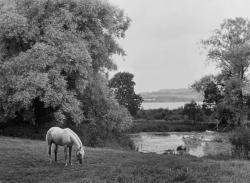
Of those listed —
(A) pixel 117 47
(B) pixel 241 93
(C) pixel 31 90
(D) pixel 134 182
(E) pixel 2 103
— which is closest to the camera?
(D) pixel 134 182

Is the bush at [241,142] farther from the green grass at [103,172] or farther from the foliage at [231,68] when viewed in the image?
the foliage at [231,68]

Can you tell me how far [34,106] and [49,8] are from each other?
291 inches

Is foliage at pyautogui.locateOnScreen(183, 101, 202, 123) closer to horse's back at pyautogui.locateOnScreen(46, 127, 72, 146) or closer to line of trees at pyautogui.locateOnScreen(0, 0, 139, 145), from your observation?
line of trees at pyautogui.locateOnScreen(0, 0, 139, 145)

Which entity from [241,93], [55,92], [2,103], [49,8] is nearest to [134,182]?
[55,92]

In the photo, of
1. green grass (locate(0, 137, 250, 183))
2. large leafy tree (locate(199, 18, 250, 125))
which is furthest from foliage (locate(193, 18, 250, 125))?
green grass (locate(0, 137, 250, 183))

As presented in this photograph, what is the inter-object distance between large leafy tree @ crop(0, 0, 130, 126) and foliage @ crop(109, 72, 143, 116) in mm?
37848

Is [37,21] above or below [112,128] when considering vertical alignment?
above

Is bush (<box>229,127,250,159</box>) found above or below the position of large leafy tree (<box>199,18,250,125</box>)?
below

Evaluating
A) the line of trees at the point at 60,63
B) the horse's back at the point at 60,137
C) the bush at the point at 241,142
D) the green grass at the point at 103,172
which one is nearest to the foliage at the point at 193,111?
the line of trees at the point at 60,63

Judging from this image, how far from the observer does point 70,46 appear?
99.1 ft

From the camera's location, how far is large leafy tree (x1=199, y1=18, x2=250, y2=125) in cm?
4972

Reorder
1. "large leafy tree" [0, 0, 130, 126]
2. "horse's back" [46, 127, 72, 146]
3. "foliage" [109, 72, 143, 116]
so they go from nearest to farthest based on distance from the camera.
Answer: "horse's back" [46, 127, 72, 146]
"large leafy tree" [0, 0, 130, 126]
"foliage" [109, 72, 143, 116]

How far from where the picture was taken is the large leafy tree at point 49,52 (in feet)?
95.5

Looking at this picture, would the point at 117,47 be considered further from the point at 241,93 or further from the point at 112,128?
the point at 241,93
